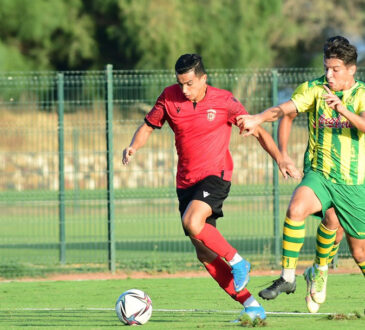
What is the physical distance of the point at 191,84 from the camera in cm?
912

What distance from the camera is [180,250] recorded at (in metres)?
16.7

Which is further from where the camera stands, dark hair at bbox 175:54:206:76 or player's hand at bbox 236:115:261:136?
dark hair at bbox 175:54:206:76

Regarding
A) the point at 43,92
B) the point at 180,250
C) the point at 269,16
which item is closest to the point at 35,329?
the point at 43,92

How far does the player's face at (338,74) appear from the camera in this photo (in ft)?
28.7

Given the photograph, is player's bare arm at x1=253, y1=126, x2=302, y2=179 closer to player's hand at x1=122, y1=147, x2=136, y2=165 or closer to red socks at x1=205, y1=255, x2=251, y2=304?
red socks at x1=205, y1=255, x2=251, y2=304

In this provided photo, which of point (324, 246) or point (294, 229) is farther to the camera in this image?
point (324, 246)

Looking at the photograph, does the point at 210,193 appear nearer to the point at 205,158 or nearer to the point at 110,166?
the point at 205,158

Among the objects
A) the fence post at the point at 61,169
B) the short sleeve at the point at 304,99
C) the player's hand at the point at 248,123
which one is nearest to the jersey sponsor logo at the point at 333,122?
the short sleeve at the point at 304,99

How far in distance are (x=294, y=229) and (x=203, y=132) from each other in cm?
130

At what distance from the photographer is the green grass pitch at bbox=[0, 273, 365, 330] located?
9.29 m

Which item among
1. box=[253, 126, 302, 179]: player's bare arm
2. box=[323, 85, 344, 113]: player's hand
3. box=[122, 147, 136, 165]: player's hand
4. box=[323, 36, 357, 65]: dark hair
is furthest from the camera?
box=[122, 147, 136, 165]: player's hand

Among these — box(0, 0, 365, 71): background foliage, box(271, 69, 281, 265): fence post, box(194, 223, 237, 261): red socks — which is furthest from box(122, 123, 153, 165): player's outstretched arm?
box(0, 0, 365, 71): background foliage

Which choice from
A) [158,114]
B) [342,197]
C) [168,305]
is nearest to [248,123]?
[342,197]

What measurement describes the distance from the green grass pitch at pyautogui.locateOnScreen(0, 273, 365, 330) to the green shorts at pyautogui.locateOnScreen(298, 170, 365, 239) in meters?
0.95
